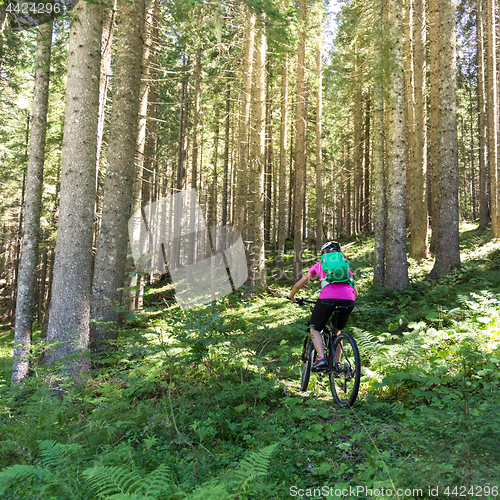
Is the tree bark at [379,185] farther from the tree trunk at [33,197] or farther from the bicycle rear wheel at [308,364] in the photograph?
the tree trunk at [33,197]

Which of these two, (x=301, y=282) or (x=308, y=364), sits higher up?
(x=301, y=282)

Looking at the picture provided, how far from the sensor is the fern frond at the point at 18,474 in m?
2.52

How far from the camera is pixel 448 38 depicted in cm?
941

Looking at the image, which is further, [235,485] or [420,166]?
[420,166]

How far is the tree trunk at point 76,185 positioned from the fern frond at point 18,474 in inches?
134

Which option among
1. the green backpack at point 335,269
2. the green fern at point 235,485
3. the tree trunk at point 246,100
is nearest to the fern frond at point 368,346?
the green backpack at point 335,269

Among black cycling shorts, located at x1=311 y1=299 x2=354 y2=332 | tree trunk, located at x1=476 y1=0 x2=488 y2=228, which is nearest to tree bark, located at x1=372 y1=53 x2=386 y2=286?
black cycling shorts, located at x1=311 y1=299 x2=354 y2=332

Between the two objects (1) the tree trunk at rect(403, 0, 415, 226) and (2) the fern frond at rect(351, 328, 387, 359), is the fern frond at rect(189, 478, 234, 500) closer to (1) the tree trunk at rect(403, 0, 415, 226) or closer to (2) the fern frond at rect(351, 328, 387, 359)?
(2) the fern frond at rect(351, 328, 387, 359)

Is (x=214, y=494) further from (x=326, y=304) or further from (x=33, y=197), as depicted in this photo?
(x=33, y=197)

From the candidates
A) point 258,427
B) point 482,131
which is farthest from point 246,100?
point 482,131

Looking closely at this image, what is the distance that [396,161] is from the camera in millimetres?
9102

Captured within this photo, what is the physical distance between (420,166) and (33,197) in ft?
41.9

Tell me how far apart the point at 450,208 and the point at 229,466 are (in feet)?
29.7

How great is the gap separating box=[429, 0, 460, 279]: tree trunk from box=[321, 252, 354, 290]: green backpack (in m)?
6.12
